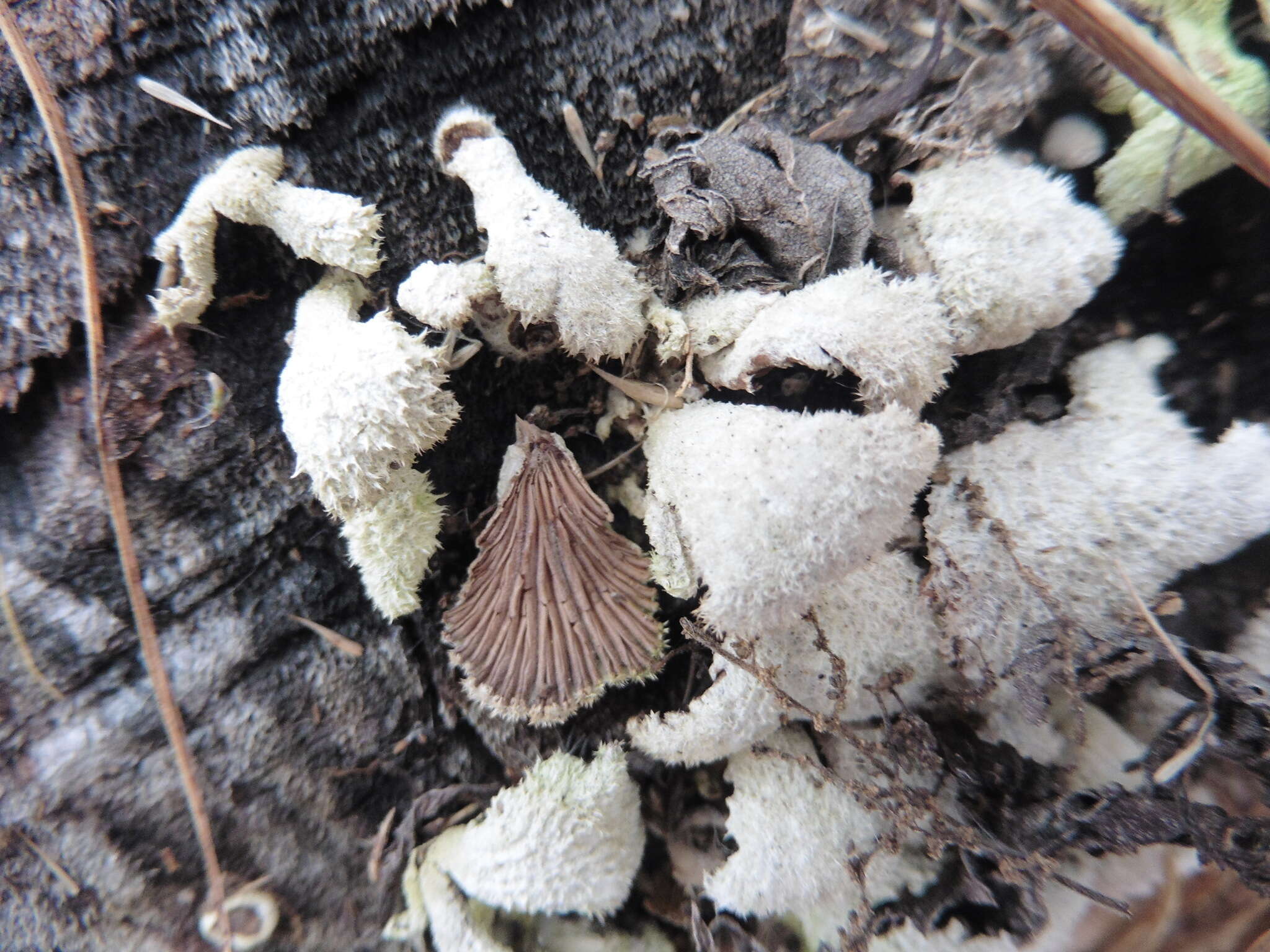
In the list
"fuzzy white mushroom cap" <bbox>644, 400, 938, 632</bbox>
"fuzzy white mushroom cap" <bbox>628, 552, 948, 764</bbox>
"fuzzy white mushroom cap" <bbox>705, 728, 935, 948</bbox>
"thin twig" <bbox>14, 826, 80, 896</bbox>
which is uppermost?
"fuzzy white mushroom cap" <bbox>644, 400, 938, 632</bbox>

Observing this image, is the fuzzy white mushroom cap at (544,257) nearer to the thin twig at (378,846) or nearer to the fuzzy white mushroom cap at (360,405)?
the fuzzy white mushroom cap at (360,405)

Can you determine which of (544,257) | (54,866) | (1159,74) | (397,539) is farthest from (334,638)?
(1159,74)

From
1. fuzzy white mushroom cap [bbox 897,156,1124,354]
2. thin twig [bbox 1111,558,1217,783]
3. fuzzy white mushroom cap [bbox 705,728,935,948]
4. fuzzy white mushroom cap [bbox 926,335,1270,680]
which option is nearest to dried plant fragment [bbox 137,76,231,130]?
fuzzy white mushroom cap [bbox 897,156,1124,354]

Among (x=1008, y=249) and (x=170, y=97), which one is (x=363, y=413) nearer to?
(x=170, y=97)

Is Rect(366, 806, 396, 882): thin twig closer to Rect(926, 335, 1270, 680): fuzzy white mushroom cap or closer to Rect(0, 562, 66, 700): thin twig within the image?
Rect(0, 562, 66, 700): thin twig

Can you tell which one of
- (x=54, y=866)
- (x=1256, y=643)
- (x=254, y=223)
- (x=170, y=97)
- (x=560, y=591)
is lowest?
(x=1256, y=643)

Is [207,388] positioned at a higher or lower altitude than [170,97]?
lower

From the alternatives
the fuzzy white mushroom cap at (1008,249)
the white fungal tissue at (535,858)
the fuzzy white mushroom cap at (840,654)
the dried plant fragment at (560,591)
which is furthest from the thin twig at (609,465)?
the fuzzy white mushroom cap at (1008,249)
